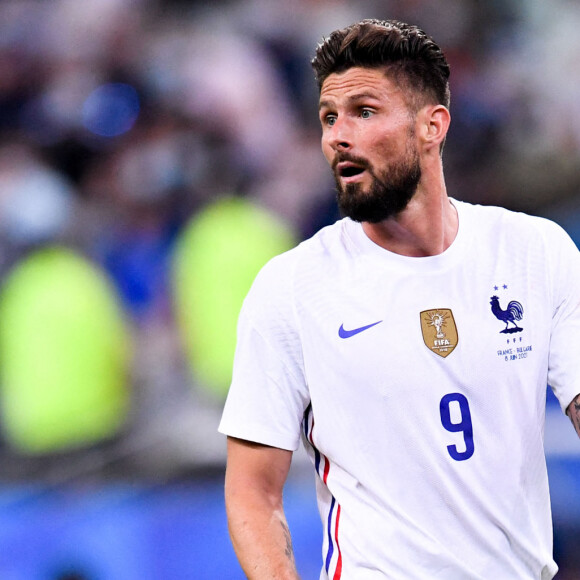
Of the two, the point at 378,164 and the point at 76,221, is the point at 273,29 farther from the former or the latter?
the point at 378,164

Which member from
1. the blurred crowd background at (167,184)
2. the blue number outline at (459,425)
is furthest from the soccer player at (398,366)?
the blurred crowd background at (167,184)

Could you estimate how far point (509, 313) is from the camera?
1859 millimetres

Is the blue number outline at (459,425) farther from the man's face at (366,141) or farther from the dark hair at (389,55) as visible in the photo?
the dark hair at (389,55)

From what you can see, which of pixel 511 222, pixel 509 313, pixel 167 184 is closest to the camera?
pixel 509 313

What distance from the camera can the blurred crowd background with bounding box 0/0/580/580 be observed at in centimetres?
423

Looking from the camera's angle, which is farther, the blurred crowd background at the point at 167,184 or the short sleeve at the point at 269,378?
the blurred crowd background at the point at 167,184

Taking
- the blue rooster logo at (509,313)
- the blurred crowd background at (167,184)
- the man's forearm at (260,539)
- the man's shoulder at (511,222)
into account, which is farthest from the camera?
the blurred crowd background at (167,184)

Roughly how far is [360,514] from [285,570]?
18 centimetres

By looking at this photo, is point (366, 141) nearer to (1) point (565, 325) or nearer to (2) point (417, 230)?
(2) point (417, 230)

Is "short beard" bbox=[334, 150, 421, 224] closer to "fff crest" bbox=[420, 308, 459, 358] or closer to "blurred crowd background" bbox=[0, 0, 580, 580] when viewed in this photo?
"fff crest" bbox=[420, 308, 459, 358]

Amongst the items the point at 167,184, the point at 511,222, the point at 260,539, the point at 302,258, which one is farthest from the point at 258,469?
the point at 167,184

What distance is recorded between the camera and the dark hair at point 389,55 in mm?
1897

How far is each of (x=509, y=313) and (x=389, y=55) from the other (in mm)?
585

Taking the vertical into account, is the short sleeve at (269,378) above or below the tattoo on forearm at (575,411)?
above
